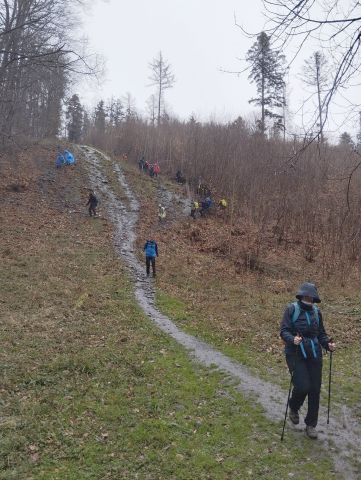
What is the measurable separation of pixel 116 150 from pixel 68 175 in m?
12.2

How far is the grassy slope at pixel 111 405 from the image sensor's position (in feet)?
18.2

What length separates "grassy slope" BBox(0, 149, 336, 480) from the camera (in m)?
5.54

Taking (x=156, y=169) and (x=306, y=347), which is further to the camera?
(x=156, y=169)

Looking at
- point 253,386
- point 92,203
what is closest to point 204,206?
point 92,203

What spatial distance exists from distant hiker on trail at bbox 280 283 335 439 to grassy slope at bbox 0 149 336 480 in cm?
59

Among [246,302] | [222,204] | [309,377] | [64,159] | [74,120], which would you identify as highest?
[74,120]

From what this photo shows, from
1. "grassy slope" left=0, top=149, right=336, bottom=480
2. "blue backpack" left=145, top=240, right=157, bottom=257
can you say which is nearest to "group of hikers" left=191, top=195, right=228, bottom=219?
"blue backpack" left=145, top=240, right=157, bottom=257

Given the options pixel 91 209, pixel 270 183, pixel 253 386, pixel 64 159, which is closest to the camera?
pixel 253 386

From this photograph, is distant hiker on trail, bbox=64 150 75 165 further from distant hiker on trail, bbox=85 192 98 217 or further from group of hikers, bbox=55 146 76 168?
distant hiker on trail, bbox=85 192 98 217

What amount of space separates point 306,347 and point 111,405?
3479 millimetres

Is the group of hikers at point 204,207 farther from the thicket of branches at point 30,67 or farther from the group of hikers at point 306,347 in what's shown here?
Answer: the group of hikers at point 306,347

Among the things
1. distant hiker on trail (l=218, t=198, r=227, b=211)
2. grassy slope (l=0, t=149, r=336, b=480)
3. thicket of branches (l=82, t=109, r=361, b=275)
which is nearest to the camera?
grassy slope (l=0, t=149, r=336, b=480)

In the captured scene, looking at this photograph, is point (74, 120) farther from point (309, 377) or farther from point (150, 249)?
point (309, 377)

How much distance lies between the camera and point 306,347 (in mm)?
5789
